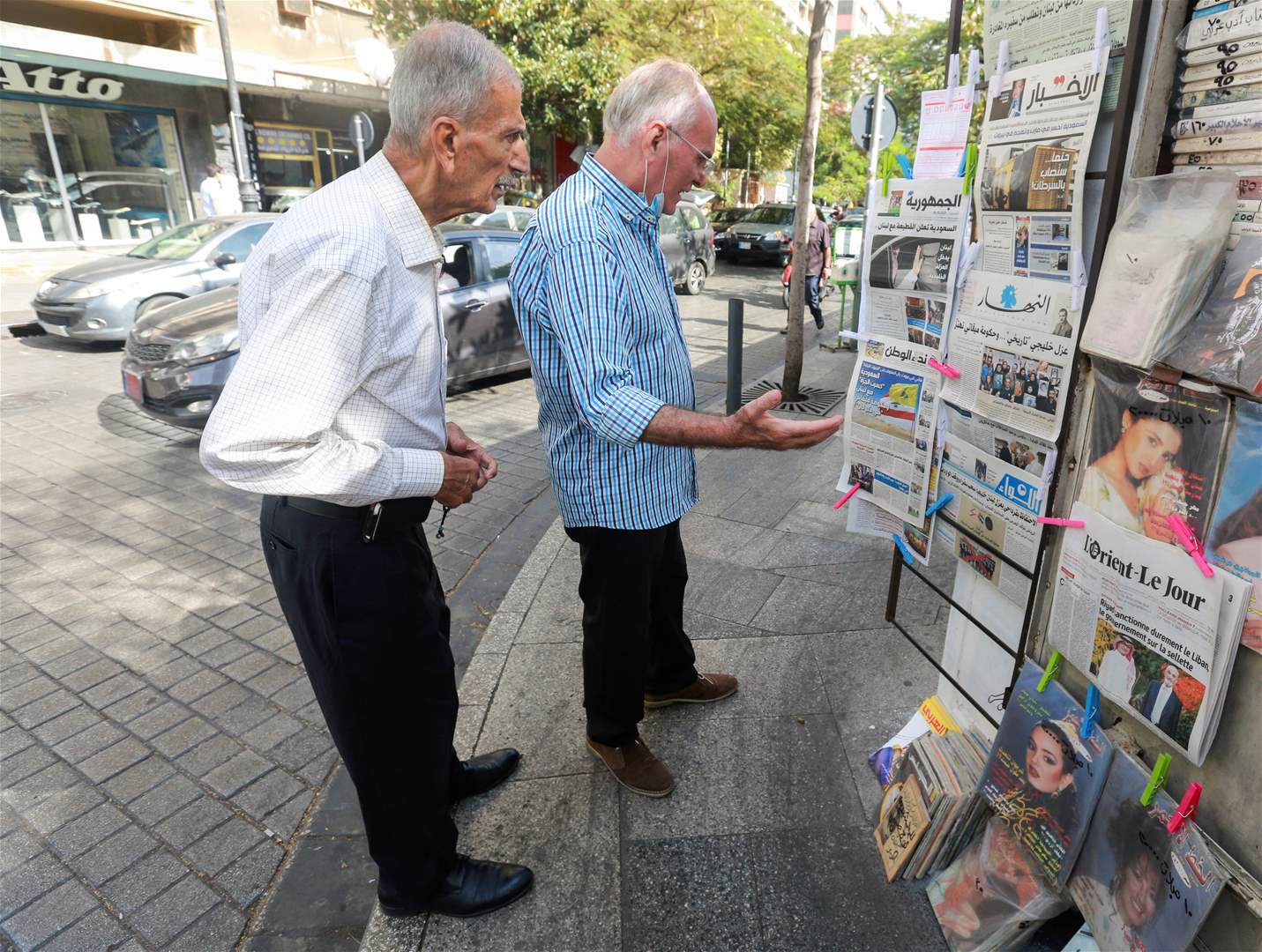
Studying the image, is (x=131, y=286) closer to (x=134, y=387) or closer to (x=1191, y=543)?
(x=134, y=387)

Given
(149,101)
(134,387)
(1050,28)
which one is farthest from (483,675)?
(149,101)

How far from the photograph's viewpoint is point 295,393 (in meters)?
1.54

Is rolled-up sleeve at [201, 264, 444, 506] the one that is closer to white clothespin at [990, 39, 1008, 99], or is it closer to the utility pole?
white clothespin at [990, 39, 1008, 99]

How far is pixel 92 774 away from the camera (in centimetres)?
284

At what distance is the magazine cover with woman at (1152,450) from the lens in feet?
4.58

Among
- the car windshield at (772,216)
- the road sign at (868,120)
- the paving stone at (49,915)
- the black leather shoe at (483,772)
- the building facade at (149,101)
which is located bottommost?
the paving stone at (49,915)

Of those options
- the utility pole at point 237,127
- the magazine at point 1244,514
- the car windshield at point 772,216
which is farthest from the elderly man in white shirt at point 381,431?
the car windshield at point 772,216

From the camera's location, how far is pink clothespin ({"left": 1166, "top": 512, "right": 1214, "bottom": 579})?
1.39 meters

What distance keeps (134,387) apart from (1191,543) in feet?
23.0

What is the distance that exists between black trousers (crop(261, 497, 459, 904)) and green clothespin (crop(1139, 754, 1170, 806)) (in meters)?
1.57

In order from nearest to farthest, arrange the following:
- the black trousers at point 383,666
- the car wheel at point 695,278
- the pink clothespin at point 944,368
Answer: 1. the black trousers at point 383,666
2. the pink clothespin at point 944,368
3. the car wheel at point 695,278

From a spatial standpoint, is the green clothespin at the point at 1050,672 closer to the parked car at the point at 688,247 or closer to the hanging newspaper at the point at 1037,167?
the hanging newspaper at the point at 1037,167

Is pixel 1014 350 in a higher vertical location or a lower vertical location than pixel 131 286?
higher

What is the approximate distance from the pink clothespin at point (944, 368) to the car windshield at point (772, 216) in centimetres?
1900
